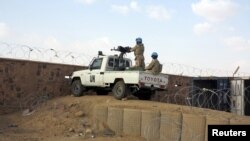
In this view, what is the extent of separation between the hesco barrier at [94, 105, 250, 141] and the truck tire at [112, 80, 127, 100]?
1718 mm

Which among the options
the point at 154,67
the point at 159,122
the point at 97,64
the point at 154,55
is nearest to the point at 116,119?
the point at 159,122

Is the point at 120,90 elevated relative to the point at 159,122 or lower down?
elevated

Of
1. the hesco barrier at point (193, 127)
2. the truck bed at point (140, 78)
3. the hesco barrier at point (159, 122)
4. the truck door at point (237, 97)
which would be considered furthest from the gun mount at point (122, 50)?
the hesco barrier at point (193, 127)

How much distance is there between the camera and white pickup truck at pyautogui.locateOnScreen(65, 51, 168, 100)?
16047mm

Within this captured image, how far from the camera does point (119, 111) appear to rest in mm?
13914

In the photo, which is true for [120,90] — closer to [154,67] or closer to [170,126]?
[154,67]

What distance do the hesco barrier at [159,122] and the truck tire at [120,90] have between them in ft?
5.64

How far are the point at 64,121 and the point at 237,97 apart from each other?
824 centimetres

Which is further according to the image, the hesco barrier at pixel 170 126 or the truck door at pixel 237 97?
the truck door at pixel 237 97

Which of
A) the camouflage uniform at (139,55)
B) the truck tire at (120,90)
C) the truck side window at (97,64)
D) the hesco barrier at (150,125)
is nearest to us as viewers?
the hesco barrier at (150,125)

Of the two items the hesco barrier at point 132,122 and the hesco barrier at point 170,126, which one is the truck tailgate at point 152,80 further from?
the hesco barrier at point 170,126

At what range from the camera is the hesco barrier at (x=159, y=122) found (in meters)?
11.6

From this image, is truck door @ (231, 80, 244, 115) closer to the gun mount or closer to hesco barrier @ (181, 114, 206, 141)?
the gun mount

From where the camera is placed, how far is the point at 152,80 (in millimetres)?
16297
